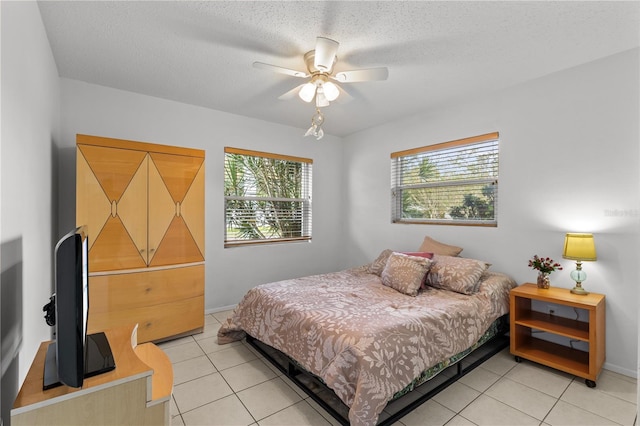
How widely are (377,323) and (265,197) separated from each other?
2.67m

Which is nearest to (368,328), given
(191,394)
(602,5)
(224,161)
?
(191,394)

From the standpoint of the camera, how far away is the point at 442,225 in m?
3.62

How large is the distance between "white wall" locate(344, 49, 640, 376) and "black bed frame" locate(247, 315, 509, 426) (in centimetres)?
82

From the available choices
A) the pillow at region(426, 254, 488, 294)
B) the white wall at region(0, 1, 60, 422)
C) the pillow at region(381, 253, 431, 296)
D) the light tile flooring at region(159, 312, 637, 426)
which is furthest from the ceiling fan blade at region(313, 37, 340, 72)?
the light tile flooring at region(159, 312, 637, 426)

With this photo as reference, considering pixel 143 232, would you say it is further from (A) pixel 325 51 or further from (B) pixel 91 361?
(A) pixel 325 51

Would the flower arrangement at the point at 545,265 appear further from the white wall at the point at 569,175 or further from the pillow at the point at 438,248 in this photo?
the pillow at the point at 438,248

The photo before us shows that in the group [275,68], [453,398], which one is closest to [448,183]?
[453,398]

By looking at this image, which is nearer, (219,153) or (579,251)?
(579,251)

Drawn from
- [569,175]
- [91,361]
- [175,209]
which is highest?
[569,175]

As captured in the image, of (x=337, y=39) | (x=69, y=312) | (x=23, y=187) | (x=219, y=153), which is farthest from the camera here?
(x=219, y=153)

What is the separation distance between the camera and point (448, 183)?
11.8 ft

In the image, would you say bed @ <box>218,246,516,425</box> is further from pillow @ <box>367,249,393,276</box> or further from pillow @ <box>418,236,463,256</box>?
pillow @ <box>418,236,463,256</box>

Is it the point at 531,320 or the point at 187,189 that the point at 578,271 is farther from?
the point at 187,189

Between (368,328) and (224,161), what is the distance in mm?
2820
